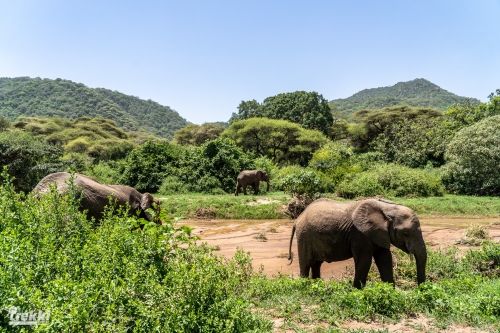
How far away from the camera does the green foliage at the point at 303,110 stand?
43125mm

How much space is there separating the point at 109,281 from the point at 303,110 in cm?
4271

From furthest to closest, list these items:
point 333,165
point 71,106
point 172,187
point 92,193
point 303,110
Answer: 1. point 71,106
2. point 303,110
3. point 333,165
4. point 172,187
5. point 92,193

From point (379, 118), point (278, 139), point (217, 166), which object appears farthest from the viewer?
point (379, 118)

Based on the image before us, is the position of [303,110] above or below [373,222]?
above

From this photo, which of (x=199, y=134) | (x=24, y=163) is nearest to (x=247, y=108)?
(x=199, y=134)

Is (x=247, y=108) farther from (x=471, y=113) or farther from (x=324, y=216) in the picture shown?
(x=324, y=216)

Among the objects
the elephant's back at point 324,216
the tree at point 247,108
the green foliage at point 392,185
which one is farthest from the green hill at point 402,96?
the elephant's back at point 324,216

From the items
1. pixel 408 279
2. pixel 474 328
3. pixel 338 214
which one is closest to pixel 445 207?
pixel 408 279

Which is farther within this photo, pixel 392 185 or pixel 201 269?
pixel 392 185

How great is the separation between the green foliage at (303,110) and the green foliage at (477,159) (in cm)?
2033

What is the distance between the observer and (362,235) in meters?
6.76

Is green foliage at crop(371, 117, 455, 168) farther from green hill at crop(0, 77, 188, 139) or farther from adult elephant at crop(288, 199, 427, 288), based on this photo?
green hill at crop(0, 77, 188, 139)

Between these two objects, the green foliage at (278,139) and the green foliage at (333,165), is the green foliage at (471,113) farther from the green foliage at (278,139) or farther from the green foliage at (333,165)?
the green foliage at (278,139)

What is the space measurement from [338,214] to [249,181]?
51.7ft
